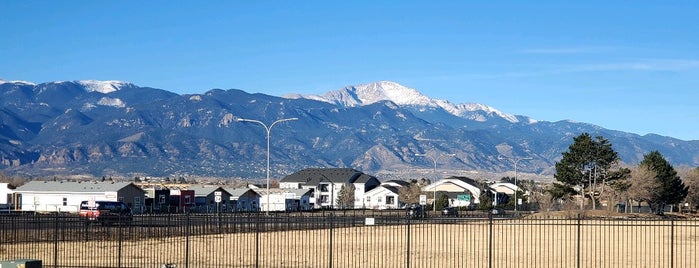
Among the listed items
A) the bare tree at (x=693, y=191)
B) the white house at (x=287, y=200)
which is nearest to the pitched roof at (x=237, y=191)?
the white house at (x=287, y=200)

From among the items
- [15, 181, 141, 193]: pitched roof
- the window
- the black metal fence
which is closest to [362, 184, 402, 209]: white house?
the window

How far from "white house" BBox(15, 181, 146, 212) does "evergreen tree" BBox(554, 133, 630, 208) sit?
49.6 metres

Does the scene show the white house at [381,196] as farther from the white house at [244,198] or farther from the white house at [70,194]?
the white house at [70,194]

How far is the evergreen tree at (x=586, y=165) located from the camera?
118m

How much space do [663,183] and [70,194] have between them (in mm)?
73828

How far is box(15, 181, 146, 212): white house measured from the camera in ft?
392

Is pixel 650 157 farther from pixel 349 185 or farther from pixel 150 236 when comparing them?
pixel 150 236

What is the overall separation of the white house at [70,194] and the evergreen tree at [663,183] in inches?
2520

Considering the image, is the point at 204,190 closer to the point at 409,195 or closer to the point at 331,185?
the point at 409,195

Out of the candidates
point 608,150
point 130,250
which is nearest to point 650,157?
point 608,150

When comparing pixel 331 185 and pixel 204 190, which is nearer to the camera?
pixel 204 190

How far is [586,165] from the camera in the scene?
398 feet

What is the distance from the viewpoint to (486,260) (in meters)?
41.2

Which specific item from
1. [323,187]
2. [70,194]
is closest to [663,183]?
[70,194]
